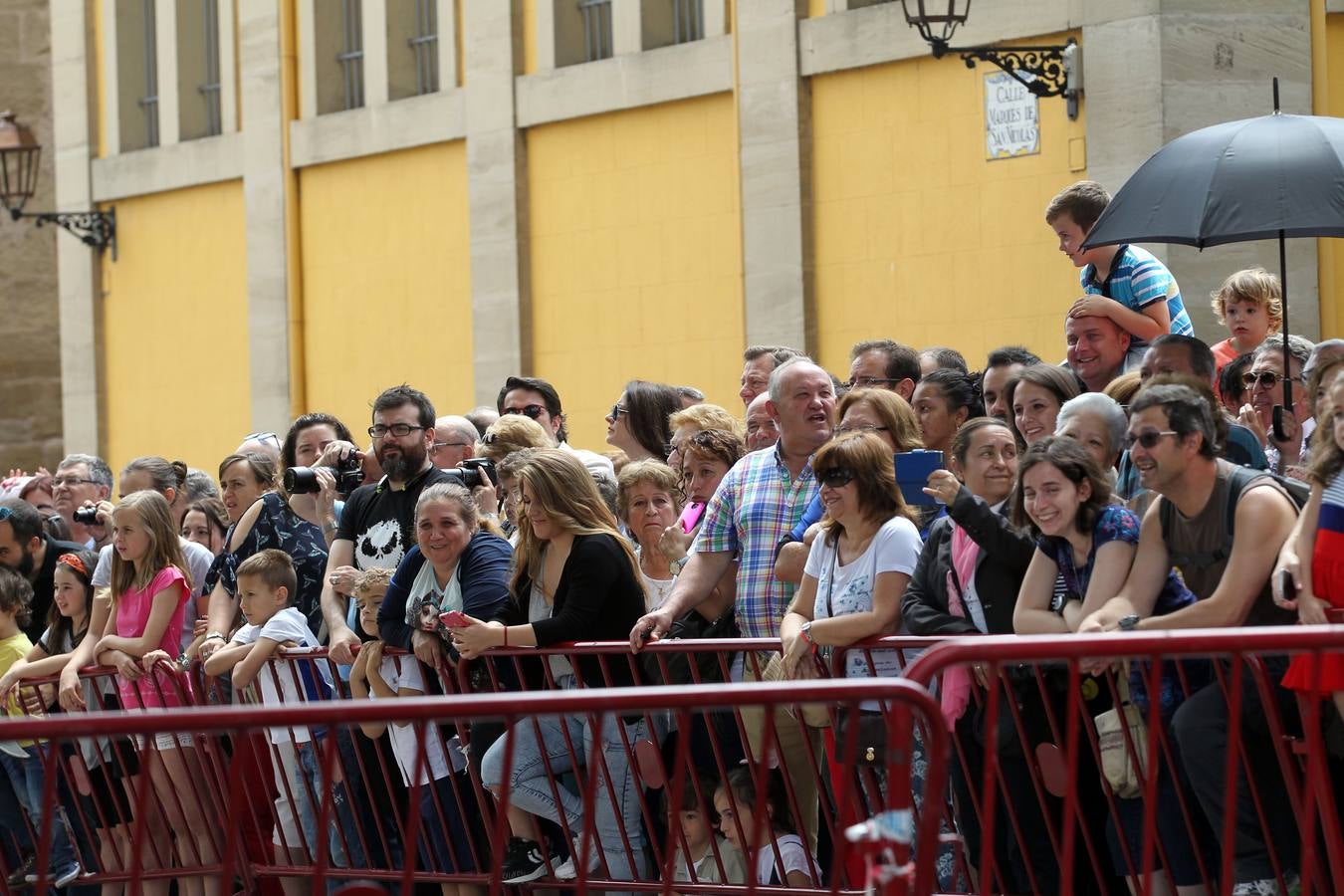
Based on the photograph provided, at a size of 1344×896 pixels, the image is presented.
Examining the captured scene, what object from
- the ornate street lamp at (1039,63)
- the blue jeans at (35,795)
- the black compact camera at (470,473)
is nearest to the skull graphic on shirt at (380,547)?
the black compact camera at (470,473)

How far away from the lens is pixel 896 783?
463cm

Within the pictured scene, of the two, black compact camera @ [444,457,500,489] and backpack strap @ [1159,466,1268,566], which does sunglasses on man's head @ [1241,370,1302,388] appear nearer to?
backpack strap @ [1159,466,1268,566]

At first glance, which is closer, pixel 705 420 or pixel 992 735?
pixel 992 735

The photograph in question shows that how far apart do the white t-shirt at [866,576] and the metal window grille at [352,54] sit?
1229cm

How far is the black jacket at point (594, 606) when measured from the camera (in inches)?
316

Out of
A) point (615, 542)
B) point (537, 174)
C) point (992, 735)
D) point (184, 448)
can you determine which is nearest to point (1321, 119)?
point (615, 542)

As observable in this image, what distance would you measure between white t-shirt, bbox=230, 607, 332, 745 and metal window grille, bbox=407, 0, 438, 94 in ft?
31.2

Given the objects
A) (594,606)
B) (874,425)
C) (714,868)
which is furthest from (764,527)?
(714,868)

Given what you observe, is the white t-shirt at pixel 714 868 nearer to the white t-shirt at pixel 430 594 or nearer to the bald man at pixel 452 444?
the white t-shirt at pixel 430 594

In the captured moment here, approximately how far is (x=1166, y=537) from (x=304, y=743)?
13.3 feet

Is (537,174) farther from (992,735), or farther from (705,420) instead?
(992,735)

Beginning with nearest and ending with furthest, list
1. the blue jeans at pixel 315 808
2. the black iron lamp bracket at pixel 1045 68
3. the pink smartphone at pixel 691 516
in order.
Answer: the blue jeans at pixel 315 808, the pink smartphone at pixel 691 516, the black iron lamp bracket at pixel 1045 68

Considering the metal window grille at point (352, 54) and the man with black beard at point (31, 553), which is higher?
the metal window grille at point (352, 54)

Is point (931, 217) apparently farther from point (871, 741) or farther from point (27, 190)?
point (27, 190)
